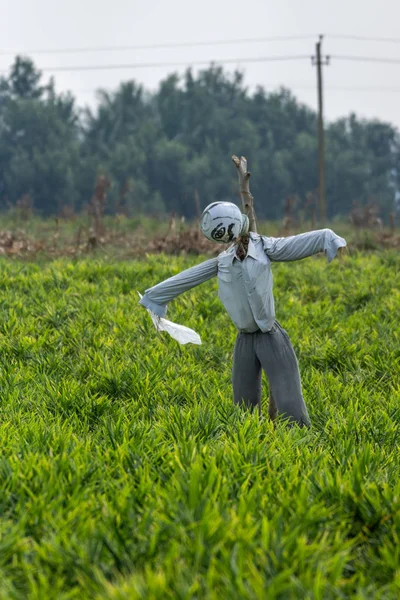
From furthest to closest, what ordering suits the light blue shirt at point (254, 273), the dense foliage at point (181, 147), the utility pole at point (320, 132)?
1. the dense foliage at point (181, 147)
2. the utility pole at point (320, 132)
3. the light blue shirt at point (254, 273)

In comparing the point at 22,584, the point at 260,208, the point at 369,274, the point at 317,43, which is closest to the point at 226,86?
the point at 260,208

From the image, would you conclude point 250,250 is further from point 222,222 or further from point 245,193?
point 245,193

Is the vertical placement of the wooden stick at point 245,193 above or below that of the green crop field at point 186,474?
above

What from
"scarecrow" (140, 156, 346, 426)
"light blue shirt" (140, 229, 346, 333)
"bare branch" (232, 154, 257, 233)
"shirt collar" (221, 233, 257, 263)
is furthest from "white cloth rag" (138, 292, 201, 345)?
"bare branch" (232, 154, 257, 233)

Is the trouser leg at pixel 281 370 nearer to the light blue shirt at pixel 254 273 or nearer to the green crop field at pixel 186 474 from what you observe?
the light blue shirt at pixel 254 273

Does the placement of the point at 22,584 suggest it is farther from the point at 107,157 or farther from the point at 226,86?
the point at 226,86

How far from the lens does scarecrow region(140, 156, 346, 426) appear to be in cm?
447

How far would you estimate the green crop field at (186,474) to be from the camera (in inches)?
97.8

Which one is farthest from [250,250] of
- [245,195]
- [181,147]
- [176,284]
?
[181,147]

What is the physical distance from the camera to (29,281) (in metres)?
8.96

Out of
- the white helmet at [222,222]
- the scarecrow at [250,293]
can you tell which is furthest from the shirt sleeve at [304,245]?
the white helmet at [222,222]

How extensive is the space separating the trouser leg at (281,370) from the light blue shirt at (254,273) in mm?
99

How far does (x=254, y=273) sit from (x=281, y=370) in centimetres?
66

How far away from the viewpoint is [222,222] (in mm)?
4391
